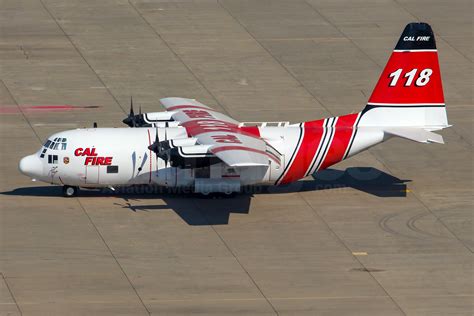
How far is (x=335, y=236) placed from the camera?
47094 millimetres

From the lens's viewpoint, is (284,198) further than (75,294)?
Yes

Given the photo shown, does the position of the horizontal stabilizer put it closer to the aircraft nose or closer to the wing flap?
the wing flap

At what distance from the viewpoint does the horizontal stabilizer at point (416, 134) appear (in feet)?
165

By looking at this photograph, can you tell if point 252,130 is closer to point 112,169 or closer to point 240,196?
point 240,196

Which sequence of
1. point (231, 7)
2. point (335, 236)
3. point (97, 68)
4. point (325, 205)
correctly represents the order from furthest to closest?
point (231, 7)
point (97, 68)
point (325, 205)
point (335, 236)

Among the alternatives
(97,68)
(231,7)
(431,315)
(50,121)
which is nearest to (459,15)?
(231,7)

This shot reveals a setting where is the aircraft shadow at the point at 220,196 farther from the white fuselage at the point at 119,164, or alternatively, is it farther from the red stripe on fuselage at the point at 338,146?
the red stripe on fuselage at the point at 338,146

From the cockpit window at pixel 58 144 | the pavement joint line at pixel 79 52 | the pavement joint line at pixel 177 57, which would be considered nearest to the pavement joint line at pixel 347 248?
the cockpit window at pixel 58 144

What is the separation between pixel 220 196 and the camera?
51000 mm

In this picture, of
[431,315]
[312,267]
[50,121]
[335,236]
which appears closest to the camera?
[431,315]

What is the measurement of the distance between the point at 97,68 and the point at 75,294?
2815 centimetres

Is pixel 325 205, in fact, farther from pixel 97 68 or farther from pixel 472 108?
pixel 97 68

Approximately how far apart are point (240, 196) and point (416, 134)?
24.5 ft

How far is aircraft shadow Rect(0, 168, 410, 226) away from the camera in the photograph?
49.5 meters
